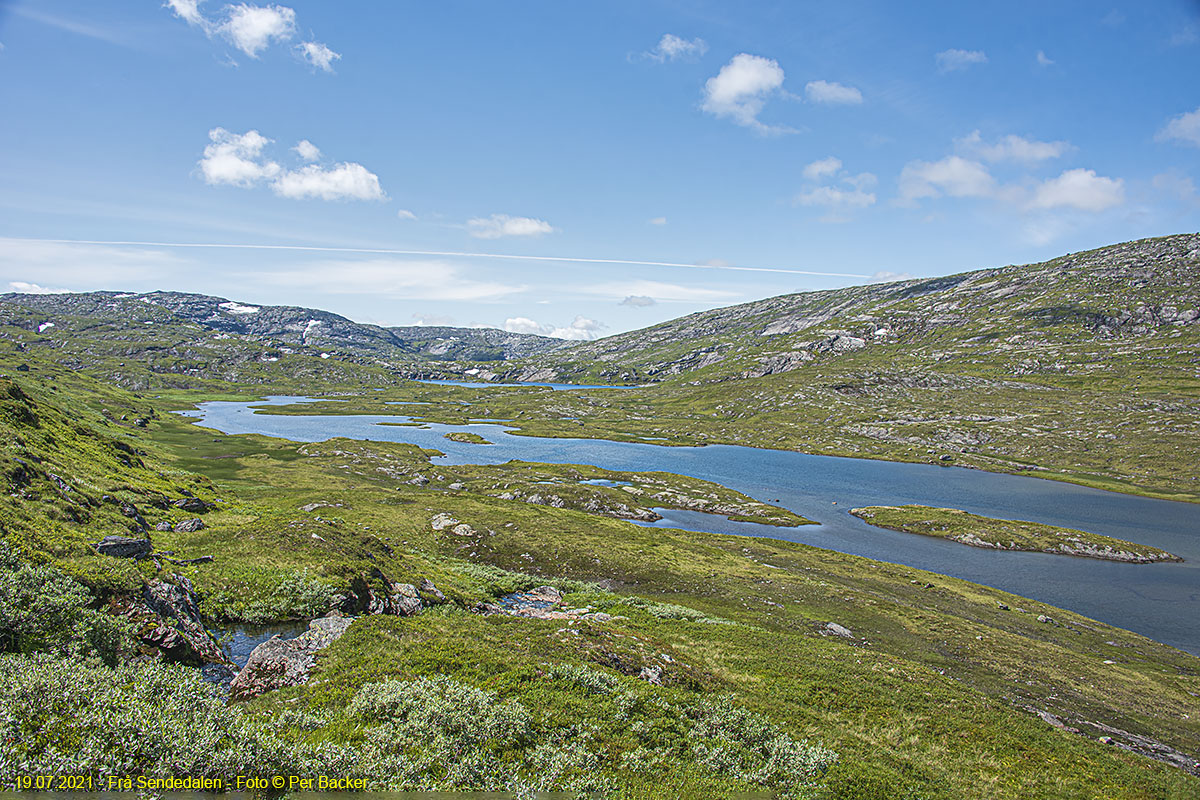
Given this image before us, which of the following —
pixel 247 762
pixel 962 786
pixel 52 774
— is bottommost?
pixel 962 786

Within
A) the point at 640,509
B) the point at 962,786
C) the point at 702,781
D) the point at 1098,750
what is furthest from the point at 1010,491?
the point at 702,781

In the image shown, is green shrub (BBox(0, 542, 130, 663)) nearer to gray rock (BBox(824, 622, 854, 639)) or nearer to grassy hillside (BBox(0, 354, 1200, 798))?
→ grassy hillside (BBox(0, 354, 1200, 798))

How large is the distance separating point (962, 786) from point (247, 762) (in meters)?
29.3

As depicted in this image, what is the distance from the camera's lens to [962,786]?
22.3 m

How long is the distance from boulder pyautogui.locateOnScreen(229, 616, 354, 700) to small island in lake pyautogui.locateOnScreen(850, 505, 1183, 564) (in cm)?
11783

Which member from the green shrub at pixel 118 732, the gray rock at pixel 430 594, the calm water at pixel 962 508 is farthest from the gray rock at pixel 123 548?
the calm water at pixel 962 508

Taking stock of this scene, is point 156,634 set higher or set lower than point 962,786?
higher

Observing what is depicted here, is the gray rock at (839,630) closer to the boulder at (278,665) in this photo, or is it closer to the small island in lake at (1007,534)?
the boulder at (278,665)

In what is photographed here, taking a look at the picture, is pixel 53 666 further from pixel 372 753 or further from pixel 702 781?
pixel 702 781

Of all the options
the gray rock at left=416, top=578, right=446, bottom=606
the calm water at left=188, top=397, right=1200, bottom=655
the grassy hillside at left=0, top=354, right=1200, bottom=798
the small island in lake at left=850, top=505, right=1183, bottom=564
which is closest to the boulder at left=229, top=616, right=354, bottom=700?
the grassy hillside at left=0, top=354, right=1200, bottom=798

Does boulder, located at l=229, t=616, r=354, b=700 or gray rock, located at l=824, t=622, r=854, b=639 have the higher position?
boulder, located at l=229, t=616, r=354, b=700

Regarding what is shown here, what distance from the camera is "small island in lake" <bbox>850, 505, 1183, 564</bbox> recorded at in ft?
308

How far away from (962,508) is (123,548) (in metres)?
162

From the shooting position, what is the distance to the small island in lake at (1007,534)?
94.0 m
